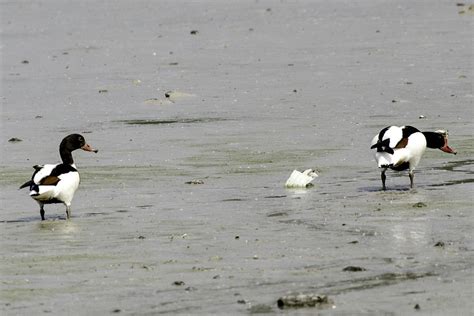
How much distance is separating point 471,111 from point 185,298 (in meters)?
10.4

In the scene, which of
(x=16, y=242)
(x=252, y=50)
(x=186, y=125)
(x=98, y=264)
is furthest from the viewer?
(x=252, y=50)

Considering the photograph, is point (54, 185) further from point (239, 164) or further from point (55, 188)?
point (239, 164)

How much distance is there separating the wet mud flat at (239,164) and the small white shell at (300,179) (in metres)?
0.21

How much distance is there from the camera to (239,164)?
15.9 m

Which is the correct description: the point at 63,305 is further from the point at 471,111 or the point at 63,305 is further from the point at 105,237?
the point at 471,111

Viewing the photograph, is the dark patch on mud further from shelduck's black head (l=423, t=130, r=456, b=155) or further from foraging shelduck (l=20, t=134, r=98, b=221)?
foraging shelduck (l=20, t=134, r=98, b=221)

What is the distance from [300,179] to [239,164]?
1.66m

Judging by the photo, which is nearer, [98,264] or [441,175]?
[98,264]

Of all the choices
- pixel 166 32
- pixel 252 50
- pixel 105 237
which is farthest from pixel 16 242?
pixel 166 32

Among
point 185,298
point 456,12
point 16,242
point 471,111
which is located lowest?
point 185,298

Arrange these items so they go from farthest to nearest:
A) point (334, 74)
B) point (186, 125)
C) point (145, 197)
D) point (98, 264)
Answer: point (334, 74)
point (186, 125)
point (145, 197)
point (98, 264)

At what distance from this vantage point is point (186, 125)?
1886 centimetres

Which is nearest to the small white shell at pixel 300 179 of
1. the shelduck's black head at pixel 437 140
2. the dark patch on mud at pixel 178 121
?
the shelduck's black head at pixel 437 140

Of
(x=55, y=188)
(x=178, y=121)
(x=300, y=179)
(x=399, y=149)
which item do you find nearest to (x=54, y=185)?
(x=55, y=188)
